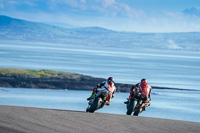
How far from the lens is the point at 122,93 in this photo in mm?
78500

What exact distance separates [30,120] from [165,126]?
11.3 ft

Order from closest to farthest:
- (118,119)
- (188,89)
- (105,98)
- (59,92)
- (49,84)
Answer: (118,119) < (105,98) < (59,92) < (49,84) < (188,89)

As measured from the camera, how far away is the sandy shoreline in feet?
36.7

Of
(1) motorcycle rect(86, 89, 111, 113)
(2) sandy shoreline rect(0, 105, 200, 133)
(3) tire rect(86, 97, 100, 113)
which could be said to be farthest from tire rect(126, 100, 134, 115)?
(2) sandy shoreline rect(0, 105, 200, 133)

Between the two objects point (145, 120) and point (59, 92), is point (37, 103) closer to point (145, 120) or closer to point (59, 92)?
point (59, 92)

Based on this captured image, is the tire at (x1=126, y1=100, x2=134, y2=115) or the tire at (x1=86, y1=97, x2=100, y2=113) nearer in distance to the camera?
the tire at (x1=86, y1=97, x2=100, y2=113)

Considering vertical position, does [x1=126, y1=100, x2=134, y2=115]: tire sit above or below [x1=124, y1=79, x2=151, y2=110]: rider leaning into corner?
below

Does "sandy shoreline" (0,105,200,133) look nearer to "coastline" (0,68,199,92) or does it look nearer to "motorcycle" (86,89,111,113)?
"motorcycle" (86,89,111,113)

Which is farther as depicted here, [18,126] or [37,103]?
[37,103]

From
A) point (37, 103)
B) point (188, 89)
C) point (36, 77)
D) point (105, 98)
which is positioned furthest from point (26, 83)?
point (105, 98)

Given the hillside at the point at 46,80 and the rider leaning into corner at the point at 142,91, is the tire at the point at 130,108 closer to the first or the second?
the rider leaning into corner at the point at 142,91

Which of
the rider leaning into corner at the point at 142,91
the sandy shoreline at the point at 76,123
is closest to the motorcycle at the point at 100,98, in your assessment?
the rider leaning into corner at the point at 142,91

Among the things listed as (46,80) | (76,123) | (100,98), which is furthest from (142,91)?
(46,80)

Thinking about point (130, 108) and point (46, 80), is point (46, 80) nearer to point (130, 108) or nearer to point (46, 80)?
point (46, 80)
